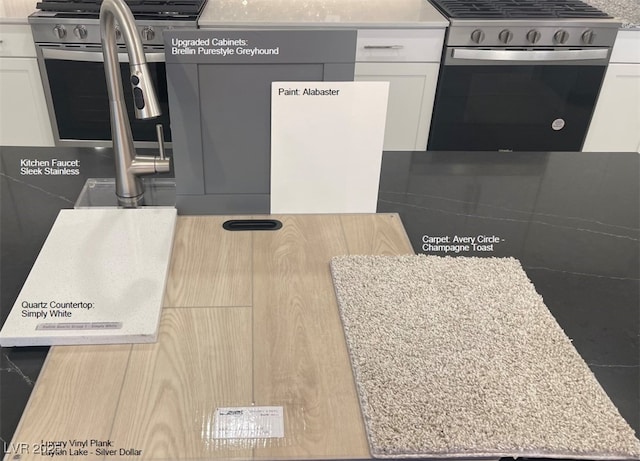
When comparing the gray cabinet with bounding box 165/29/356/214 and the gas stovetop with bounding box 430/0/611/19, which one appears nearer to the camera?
the gray cabinet with bounding box 165/29/356/214

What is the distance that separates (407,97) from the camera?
2.64 meters

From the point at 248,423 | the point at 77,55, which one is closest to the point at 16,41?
the point at 77,55

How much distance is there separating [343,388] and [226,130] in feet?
1.98

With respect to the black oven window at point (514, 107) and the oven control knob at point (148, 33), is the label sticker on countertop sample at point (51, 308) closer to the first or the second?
the oven control knob at point (148, 33)

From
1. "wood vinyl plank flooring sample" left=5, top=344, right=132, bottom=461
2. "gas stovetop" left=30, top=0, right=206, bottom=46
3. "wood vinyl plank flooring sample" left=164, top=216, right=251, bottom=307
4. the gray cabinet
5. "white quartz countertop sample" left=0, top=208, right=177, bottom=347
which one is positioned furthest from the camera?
"gas stovetop" left=30, top=0, right=206, bottom=46

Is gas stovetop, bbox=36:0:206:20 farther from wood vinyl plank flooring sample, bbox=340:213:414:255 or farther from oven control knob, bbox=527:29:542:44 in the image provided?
wood vinyl plank flooring sample, bbox=340:213:414:255

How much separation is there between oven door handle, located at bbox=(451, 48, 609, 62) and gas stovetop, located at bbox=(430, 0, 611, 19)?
143 mm

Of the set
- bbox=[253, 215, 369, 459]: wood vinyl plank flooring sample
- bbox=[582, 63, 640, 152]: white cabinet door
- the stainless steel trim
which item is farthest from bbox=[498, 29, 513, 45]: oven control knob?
bbox=[253, 215, 369, 459]: wood vinyl plank flooring sample

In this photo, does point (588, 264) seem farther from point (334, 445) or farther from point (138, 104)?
A: point (138, 104)

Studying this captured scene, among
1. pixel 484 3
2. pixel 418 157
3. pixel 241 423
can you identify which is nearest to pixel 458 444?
pixel 241 423

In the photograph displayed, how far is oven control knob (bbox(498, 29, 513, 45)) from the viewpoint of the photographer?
247 centimetres

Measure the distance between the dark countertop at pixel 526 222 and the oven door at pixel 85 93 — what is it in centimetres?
107

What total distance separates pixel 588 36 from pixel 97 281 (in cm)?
237

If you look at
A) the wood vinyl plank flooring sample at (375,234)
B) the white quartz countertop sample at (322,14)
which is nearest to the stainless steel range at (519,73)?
the white quartz countertop sample at (322,14)
